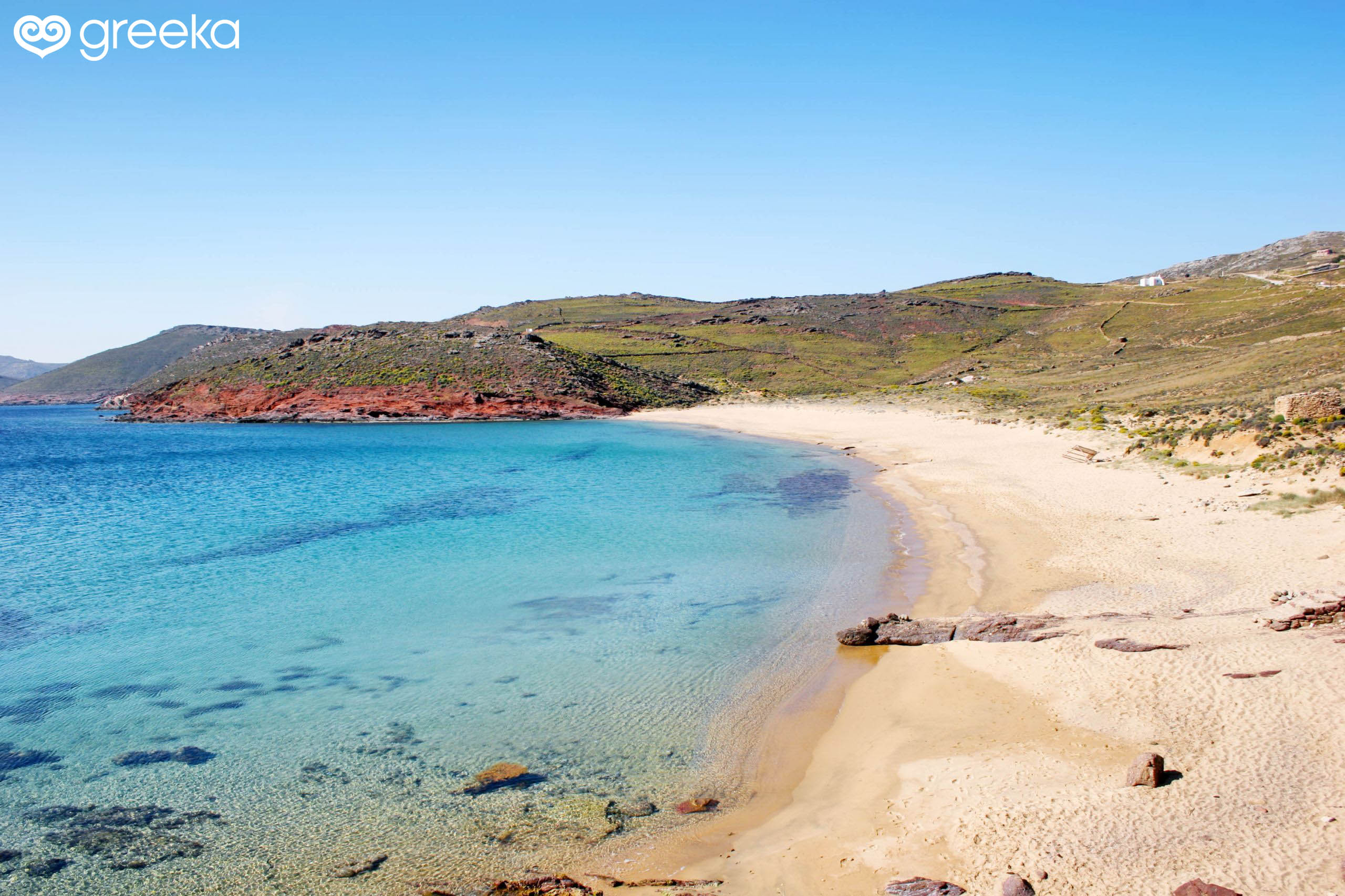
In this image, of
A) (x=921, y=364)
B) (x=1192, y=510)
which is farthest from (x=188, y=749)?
(x=921, y=364)

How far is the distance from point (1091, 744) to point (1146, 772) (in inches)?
46.4

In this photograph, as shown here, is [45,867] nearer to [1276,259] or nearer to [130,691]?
[130,691]

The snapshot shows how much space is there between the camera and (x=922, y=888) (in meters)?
6.16

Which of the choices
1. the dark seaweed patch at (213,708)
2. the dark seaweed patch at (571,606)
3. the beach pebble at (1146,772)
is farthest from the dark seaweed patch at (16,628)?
the beach pebble at (1146,772)

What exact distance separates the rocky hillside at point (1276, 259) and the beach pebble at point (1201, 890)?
406 ft

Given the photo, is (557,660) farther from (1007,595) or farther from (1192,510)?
(1192,510)

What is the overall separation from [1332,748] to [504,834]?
8307 mm

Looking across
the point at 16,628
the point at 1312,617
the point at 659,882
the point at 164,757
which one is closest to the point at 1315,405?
the point at 1312,617

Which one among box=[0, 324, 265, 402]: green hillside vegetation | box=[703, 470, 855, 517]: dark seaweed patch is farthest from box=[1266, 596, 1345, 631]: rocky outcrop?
box=[0, 324, 265, 402]: green hillside vegetation

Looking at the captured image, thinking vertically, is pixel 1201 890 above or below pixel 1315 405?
below

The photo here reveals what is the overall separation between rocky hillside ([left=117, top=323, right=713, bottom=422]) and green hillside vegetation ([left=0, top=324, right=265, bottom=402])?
85.6m

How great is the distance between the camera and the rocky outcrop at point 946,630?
11633 millimetres

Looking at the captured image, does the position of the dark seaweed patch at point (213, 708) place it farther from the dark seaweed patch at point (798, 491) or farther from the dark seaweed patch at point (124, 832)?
the dark seaweed patch at point (798, 491)

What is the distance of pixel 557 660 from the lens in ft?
39.7
